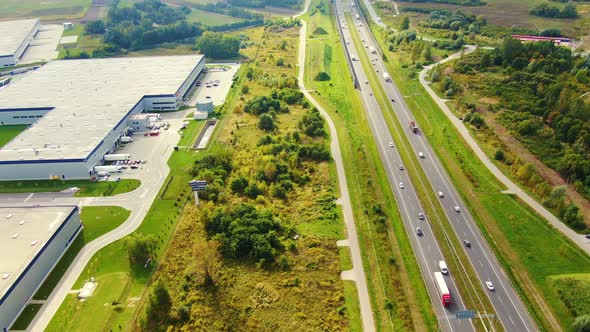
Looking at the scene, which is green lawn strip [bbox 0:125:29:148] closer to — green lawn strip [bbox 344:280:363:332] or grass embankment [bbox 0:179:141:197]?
grass embankment [bbox 0:179:141:197]

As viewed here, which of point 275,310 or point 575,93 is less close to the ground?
point 575,93

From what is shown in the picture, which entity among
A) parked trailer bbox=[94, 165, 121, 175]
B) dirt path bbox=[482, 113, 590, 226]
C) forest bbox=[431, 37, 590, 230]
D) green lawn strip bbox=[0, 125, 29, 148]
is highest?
forest bbox=[431, 37, 590, 230]

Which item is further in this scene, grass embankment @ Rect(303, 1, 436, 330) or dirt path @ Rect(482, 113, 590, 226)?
dirt path @ Rect(482, 113, 590, 226)

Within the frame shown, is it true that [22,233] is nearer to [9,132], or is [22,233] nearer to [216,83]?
[9,132]

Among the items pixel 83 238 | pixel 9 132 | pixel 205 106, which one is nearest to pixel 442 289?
pixel 83 238

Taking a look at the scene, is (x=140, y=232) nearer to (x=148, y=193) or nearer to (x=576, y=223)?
(x=148, y=193)

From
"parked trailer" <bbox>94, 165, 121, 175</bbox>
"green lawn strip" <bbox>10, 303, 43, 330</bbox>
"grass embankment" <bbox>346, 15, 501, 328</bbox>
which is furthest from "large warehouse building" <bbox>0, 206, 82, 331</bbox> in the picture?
"grass embankment" <bbox>346, 15, 501, 328</bbox>

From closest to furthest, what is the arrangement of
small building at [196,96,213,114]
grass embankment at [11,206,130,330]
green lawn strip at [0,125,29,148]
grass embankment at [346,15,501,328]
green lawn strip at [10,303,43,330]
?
green lawn strip at [10,303,43,330], grass embankment at [11,206,130,330], grass embankment at [346,15,501,328], green lawn strip at [0,125,29,148], small building at [196,96,213,114]

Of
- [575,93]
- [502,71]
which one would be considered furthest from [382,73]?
[575,93]
